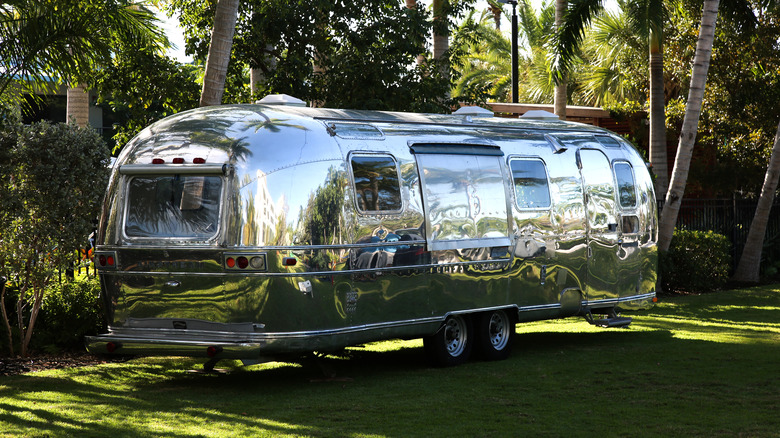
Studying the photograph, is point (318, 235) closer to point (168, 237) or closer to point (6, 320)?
point (168, 237)

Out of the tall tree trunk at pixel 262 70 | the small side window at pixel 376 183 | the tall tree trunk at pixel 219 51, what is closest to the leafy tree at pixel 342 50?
the tall tree trunk at pixel 262 70

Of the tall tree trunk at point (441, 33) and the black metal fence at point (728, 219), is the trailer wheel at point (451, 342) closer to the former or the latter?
the tall tree trunk at point (441, 33)

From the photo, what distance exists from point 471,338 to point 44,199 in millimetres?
4875

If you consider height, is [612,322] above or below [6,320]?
below

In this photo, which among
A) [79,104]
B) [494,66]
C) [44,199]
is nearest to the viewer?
[44,199]

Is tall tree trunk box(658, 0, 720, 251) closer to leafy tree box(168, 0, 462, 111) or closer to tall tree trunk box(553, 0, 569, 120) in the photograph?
tall tree trunk box(553, 0, 569, 120)

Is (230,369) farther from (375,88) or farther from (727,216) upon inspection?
(727,216)

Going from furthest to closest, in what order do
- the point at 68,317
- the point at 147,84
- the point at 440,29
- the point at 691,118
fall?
1. the point at 691,118
2. the point at 440,29
3. the point at 147,84
4. the point at 68,317

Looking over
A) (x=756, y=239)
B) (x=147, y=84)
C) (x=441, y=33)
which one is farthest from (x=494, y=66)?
(x=147, y=84)

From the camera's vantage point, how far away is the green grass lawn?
7.48 meters

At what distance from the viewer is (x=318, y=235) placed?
880cm

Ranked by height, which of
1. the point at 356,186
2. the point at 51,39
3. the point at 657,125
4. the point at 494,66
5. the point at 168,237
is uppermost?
the point at 494,66

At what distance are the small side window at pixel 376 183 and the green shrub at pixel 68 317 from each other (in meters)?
4.01

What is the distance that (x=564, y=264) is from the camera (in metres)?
11.6
